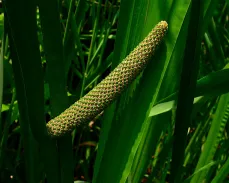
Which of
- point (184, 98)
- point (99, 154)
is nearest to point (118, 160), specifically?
point (99, 154)

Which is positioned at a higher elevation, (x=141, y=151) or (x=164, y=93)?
(x=164, y=93)

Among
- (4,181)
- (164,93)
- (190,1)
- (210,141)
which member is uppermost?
(190,1)

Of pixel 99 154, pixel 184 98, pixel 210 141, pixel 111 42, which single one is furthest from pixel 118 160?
pixel 111 42

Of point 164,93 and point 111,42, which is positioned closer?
point 164,93

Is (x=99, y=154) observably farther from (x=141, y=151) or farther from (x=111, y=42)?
(x=111, y=42)

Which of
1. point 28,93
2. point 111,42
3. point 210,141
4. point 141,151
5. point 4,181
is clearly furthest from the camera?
point 111,42

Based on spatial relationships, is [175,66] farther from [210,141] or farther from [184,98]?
[210,141]

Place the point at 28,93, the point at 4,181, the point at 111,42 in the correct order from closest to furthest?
the point at 28,93 → the point at 4,181 → the point at 111,42
